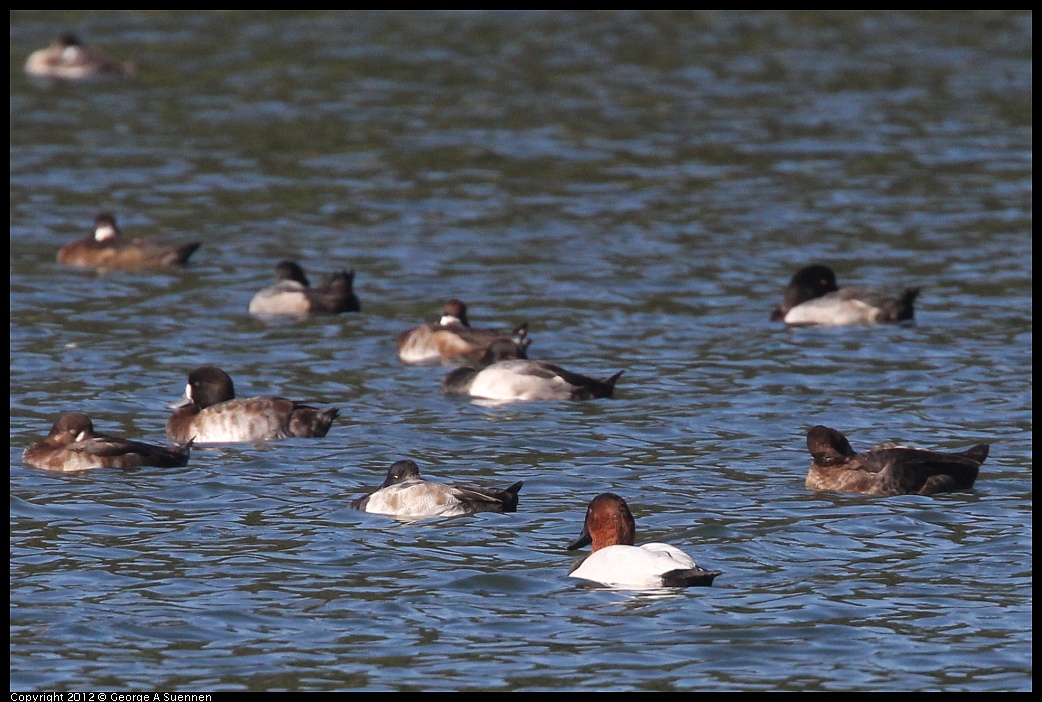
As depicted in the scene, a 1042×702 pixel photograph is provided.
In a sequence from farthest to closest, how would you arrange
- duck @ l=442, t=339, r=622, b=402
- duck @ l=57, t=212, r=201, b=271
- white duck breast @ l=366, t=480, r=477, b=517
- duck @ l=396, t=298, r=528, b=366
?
duck @ l=57, t=212, r=201, b=271, duck @ l=396, t=298, r=528, b=366, duck @ l=442, t=339, r=622, b=402, white duck breast @ l=366, t=480, r=477, b=517

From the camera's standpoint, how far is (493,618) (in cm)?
1184

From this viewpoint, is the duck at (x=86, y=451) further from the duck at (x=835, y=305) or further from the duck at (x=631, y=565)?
the duck at (x=835, y=305)

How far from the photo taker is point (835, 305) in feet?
70.8

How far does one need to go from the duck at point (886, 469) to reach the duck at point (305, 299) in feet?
27.3

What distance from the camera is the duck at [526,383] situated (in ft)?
59.8

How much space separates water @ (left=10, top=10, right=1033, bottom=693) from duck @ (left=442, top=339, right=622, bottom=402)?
11.3 inches

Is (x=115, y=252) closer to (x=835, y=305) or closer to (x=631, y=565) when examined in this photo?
(x=835, y=305)

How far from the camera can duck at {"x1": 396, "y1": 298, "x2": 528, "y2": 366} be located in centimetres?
1988

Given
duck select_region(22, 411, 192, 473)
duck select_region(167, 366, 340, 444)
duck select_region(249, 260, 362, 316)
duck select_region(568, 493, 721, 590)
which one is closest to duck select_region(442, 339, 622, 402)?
duck select_region(167, 366, 340, 444)

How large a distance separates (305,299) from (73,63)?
1586 cm

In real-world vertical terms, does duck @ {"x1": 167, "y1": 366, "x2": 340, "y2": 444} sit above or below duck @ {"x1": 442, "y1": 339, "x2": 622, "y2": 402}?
below

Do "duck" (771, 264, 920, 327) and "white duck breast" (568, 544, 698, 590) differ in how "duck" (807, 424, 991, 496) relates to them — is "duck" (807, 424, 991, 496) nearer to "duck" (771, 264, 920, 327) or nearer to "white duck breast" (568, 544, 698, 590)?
"white duck breast" (568, 544, 698, 590)

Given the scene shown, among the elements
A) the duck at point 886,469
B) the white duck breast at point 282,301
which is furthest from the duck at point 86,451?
the white duck breast at point 282,301

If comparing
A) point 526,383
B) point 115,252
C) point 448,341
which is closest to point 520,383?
point 526,383
